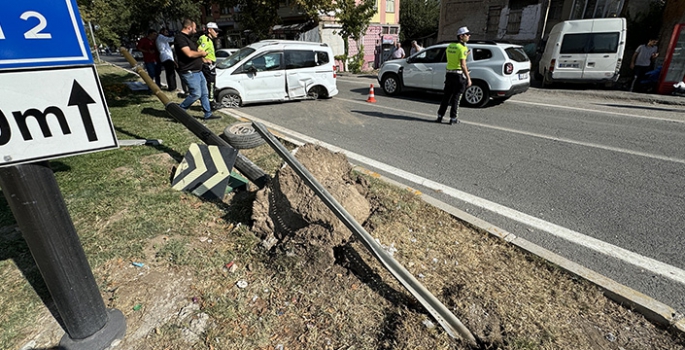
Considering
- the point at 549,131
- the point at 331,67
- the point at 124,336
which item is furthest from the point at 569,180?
the point at 331,67

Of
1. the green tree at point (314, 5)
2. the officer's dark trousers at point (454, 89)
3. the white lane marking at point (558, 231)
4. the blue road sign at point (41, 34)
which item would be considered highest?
the green tree at point (314, 5)

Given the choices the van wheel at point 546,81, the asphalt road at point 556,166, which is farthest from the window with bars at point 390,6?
the asphalt road at point 556,166

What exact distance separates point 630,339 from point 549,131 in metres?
5.50

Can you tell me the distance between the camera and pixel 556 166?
4883mm

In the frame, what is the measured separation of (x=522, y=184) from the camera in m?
4.32

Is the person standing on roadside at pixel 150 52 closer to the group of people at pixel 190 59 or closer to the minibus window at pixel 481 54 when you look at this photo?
the group of people at pixel 190 59

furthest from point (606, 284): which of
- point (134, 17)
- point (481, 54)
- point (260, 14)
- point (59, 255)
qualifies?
point (134, 17)

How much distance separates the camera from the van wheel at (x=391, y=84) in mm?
11102

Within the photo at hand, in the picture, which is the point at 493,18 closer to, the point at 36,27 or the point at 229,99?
the point at 229,99

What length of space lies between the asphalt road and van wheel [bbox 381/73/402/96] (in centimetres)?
221

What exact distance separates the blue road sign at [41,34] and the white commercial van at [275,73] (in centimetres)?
750

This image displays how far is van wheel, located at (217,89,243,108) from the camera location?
8758 millimetres

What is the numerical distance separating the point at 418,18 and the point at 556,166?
3628cm

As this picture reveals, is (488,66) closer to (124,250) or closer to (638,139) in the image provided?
(638,139)
